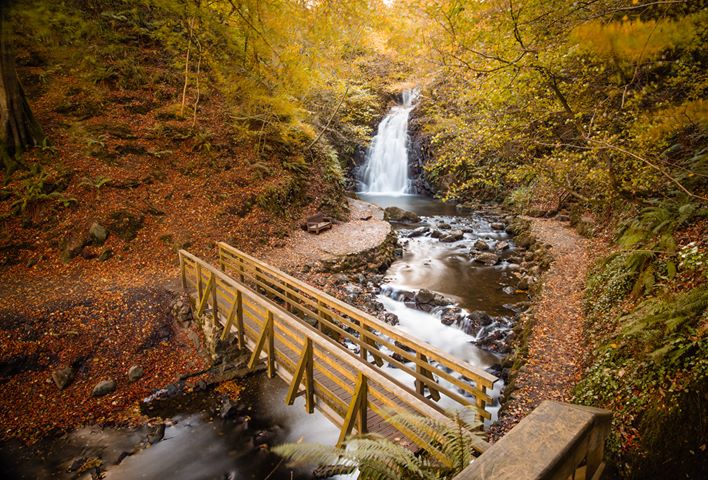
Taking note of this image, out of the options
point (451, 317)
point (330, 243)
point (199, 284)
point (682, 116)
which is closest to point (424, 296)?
point (451, 317)

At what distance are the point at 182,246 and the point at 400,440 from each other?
906cm

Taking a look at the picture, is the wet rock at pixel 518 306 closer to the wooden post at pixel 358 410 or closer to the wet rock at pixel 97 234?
the wooden post at pixel 358 410

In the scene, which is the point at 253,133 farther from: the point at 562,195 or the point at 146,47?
the point at 562,195

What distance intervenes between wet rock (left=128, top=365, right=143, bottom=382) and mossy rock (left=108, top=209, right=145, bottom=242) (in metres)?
4.54

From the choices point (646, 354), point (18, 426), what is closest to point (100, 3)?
point (18, 426)

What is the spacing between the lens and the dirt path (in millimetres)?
5148

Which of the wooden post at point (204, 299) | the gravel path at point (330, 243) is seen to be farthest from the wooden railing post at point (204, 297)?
the gravel path at point (330, 243)

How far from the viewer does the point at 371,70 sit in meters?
22.6

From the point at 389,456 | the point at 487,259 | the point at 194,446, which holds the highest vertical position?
the point at 389,456

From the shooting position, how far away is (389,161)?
102 feet

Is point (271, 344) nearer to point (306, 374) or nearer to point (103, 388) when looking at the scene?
point (306, 374)

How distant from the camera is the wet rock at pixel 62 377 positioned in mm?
6480

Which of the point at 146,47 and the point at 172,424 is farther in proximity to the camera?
the point at 146,47

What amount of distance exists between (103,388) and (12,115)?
30.2ft
